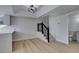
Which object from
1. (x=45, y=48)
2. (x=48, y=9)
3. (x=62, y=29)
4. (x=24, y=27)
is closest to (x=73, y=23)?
(x=62, y=29)

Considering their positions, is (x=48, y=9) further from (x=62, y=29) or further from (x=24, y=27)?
(x=24, y=27)

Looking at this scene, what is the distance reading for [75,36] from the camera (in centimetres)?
615

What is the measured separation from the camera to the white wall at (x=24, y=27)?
666 centimetres

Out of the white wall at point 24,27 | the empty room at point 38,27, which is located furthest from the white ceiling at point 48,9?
the white wall at point 24,27

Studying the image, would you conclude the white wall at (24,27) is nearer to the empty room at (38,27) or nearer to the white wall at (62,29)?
the empty room at (38,27)

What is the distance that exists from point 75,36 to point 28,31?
400cm

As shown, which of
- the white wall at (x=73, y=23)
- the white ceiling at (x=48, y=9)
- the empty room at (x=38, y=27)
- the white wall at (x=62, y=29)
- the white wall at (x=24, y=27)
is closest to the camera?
the white ceiling at (x=48, y=9)

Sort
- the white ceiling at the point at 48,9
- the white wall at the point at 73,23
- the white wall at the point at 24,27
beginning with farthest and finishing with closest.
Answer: the white wall at the point at 24,27
the white wall at the point at 73,23
the white ceiling at the point at 48,9

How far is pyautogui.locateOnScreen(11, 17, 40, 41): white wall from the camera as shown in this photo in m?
6.66

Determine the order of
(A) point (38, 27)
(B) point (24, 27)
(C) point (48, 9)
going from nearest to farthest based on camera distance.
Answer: (C) point (48, 9) → (B) point (24, 27) → (A) point (38, 27)

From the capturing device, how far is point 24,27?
7074 mm

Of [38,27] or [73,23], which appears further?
[38,27]

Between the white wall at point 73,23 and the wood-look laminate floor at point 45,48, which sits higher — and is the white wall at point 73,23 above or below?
above
